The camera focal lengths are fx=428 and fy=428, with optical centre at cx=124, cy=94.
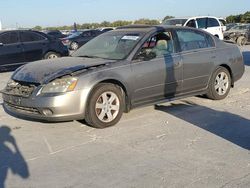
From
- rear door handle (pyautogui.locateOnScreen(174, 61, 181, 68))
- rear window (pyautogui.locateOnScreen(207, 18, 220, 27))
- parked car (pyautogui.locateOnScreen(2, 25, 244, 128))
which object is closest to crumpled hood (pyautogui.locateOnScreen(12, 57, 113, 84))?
parked car (pyautogui.locateOnScreen(2, 25, 244, 128))

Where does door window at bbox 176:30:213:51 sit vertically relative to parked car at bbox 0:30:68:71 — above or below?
above

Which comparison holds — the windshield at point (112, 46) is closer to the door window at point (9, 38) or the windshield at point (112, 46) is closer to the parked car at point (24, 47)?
the parked car at point (24, 47)

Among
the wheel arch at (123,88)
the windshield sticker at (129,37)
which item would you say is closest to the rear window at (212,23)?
the windshield sticker at (129,37)

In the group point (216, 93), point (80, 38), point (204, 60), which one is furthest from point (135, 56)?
point (80, 38)

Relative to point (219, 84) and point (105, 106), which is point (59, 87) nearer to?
point (105, 106)

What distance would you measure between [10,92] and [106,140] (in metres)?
1.81

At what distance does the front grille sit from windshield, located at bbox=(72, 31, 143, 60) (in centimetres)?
138

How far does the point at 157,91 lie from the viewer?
699 cm

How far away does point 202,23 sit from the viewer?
22.6 m

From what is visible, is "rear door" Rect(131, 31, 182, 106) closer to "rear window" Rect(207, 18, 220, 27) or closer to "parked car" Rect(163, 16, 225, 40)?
"parked car" Rect(163, 16, 225, 40)

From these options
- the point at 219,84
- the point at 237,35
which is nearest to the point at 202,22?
the point at 237,35

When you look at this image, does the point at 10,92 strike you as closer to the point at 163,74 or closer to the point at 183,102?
the point at 163,74

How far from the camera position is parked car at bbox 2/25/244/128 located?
237 inches

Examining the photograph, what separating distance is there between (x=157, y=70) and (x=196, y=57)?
1039 millimetres
